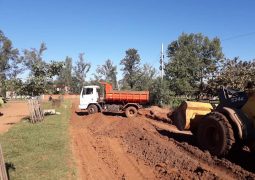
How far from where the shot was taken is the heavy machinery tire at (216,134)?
10.8 meters

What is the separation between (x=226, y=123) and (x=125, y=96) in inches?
742

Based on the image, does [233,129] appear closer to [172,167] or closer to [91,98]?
[172,167]

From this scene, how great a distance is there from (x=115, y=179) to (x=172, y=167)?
1815 millimetres

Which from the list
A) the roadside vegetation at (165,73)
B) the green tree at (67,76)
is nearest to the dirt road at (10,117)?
the roadside vegetation at (165,73)

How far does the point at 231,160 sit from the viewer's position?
1091 cm

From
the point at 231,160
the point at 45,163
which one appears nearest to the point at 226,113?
the point at 231,160

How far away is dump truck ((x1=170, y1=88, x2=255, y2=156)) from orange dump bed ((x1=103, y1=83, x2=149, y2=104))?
53.4 feet

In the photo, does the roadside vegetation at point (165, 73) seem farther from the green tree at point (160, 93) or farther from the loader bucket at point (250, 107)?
the loader bucket at point (250, 107)

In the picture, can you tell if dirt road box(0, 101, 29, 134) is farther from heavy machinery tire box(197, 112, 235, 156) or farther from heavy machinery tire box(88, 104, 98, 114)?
heavy machinery tire box(197, 112, 235, 156)

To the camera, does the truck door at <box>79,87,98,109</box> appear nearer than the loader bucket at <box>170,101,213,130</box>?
No

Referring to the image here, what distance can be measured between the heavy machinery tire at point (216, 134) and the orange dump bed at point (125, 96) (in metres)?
17.2

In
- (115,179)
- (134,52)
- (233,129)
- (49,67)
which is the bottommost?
(115,179)

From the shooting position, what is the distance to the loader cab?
31.0m

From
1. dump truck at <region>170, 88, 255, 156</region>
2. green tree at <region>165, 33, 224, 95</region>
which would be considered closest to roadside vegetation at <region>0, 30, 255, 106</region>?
green tree at <region>165, 33, 224, 95</region>
